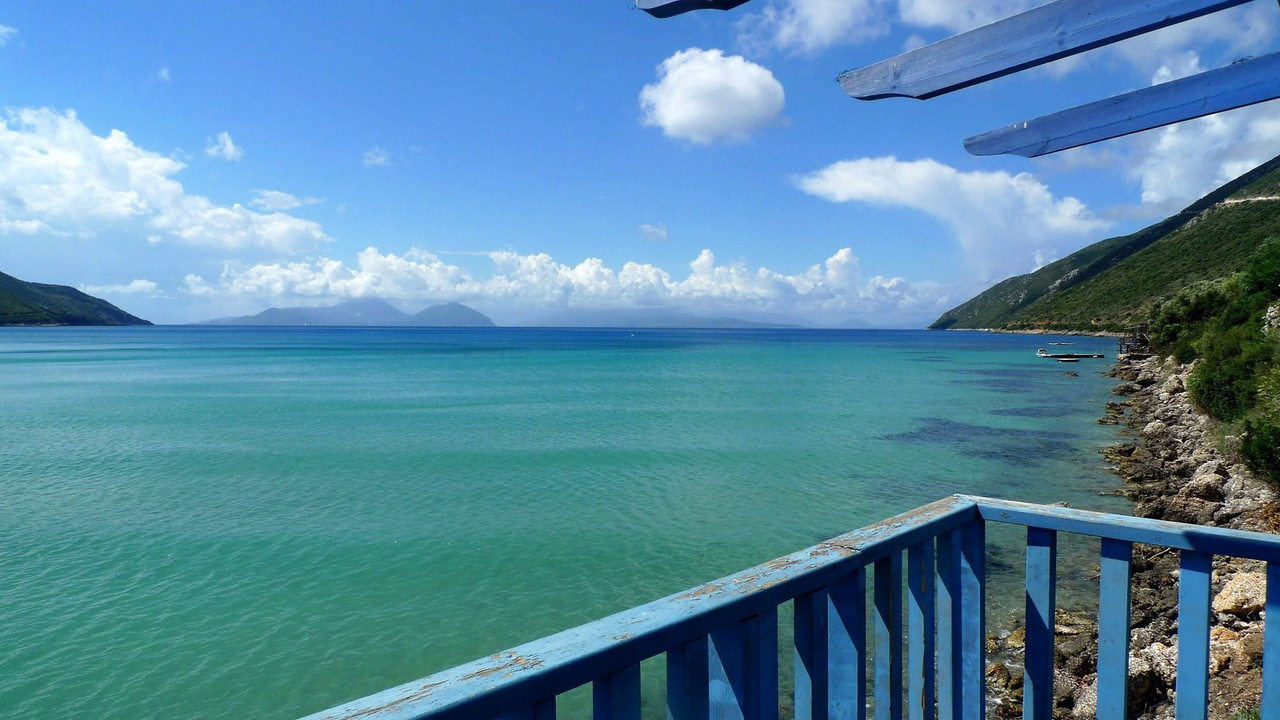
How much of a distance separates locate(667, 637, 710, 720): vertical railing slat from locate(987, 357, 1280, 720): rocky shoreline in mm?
2416

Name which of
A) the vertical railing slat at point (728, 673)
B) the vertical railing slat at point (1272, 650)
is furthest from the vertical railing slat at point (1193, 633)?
the vertical railing slat at point (728, 673)

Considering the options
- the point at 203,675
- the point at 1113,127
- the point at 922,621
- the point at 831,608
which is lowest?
the point at 203,675

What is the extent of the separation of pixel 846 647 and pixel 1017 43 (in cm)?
218

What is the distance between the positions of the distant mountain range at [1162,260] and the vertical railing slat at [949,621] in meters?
80.5

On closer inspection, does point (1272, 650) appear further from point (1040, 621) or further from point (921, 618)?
point (921, 618)

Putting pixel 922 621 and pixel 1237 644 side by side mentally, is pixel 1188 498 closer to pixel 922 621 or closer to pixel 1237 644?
pixel 1237 644

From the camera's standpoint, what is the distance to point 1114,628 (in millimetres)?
2293

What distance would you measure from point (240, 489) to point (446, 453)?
585cm

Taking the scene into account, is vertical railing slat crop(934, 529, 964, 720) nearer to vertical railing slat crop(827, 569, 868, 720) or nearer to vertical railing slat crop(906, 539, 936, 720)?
vertical railing slat crop(906, 539, 936, 720)

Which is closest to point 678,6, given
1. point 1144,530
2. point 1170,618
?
point 1144,530

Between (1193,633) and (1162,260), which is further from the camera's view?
(1162,260)

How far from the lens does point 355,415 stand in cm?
3086

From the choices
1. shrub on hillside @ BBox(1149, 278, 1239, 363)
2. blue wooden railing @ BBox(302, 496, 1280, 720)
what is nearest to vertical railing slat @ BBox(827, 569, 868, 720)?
blue wooden railing @ BBox(302, 496, 1280, 720)

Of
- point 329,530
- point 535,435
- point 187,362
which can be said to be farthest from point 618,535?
point 187,362
